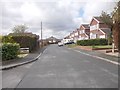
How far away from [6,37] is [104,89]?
25.4 metres

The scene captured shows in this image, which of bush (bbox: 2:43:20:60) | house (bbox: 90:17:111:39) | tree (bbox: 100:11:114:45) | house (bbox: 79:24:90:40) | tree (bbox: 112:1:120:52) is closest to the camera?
bush (bbox: 2:43:20:60)

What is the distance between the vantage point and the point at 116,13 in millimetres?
25750

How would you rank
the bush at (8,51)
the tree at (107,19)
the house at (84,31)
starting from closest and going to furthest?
the bush at (8,51) < the tree at (107,19) < the house at (84,31)

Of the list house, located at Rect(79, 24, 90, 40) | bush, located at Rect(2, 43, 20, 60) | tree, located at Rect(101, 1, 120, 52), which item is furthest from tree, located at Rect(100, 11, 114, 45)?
house, located at Rect(79, 24, 90, 40)

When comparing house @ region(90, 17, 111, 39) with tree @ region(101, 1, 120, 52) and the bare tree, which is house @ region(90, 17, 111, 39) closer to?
tree @ region(101, 1, 120, 52)

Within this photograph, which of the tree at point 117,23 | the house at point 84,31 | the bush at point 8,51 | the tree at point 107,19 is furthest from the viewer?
the house at point 84,31

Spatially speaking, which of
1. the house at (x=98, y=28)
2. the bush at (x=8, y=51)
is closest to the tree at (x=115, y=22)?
the bush at (x=8, y=51)

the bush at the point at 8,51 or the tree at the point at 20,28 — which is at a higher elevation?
the tree at the point at 20,28

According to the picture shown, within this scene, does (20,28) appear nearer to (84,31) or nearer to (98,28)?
(84,31)

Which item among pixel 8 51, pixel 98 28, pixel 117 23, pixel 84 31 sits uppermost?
pixel 84 31

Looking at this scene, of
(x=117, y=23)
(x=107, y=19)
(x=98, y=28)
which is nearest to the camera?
(x=117, y=23)

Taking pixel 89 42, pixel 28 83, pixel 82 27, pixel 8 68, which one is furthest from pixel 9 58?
pixel 82 27

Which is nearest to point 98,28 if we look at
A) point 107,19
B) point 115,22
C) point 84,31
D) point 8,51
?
point 84,31

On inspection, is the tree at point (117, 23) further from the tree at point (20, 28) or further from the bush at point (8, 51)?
the tree at point (20, 28)
